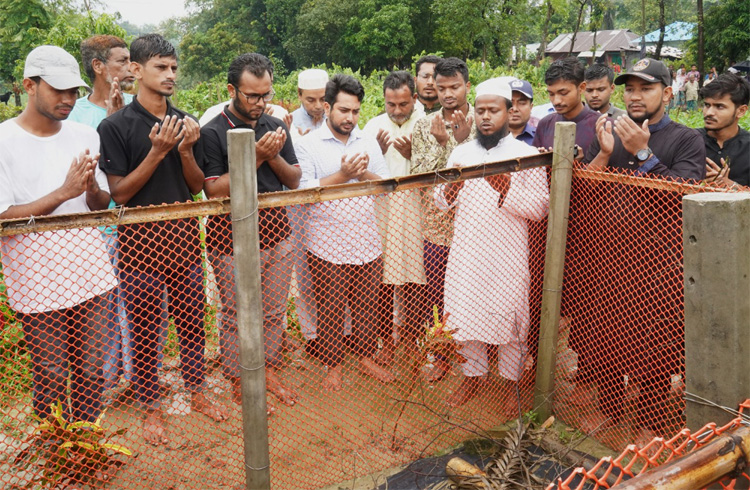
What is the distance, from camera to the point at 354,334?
397cm

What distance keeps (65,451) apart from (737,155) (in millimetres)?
4337

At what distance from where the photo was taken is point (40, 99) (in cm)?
335

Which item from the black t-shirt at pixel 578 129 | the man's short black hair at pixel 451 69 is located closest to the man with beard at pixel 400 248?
the man's short black hair at pixel 451 69

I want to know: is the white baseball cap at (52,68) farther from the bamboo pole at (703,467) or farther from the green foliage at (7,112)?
the green foliage at (7,112)

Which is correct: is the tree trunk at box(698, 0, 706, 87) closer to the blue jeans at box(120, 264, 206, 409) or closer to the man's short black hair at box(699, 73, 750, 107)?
the man's short black hair at box(699, 73, 750, 107)

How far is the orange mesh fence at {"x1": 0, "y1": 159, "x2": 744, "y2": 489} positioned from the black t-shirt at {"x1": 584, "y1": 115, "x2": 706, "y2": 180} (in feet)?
0.89

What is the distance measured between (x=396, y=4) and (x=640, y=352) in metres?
44.0

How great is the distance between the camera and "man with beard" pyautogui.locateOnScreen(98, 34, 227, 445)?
11.4ft

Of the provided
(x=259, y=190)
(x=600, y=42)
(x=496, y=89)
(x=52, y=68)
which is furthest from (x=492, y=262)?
(x=600, y=42)

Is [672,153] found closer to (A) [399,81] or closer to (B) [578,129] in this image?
(B) [578,129]

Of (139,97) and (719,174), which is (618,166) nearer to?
(719,174)

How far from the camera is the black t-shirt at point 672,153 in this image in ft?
11.8

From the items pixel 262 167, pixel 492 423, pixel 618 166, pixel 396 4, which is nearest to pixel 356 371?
pixel 492 423

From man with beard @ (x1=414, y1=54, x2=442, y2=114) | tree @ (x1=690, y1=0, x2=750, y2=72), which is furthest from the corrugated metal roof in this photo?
man with beard @ (x1=414, y1=54, x2=442, y2=114)
